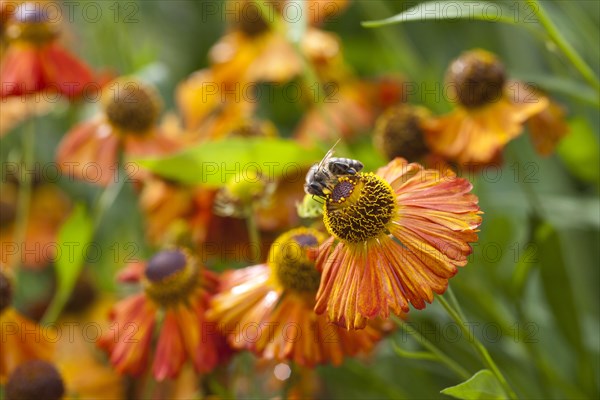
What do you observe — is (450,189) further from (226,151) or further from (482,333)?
(482,333)

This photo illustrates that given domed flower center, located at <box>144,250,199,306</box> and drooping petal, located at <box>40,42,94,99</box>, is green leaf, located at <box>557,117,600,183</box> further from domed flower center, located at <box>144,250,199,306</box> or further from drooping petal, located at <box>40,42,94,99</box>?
drooping petal, located at <box>40,42,94,99</box>

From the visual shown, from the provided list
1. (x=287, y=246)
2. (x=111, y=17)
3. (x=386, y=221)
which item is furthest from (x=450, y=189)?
(x=111, y=17)

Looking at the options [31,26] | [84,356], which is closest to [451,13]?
[31,26]

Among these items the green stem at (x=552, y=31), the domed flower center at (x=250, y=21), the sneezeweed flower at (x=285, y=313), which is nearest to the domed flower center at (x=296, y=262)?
the sneezeweed flower at (x=285, y=313)

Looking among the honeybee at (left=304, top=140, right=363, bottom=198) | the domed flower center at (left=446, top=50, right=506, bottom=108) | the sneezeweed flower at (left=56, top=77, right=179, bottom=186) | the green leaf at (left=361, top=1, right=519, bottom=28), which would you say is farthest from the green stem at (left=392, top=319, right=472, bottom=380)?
the sneezeweed flower at (left=56, top=77, right=179, bottom=186)

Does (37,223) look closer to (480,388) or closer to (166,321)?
(166,321)

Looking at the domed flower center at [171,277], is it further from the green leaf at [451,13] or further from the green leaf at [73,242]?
the green leaf at [451,13]

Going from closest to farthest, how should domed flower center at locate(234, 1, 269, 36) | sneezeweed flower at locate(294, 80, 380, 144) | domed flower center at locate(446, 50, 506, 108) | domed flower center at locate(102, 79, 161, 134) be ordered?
1. domed flower center at locate(446, 50, 506, 108)
2. domed flower center at locate(102, 79, 161, 134)
3. sneezeweed flower at locate(294, 80, 380, 144)
4. domed flower center at locate(234, 1, 269, 36)
